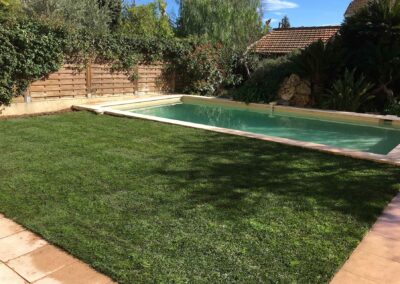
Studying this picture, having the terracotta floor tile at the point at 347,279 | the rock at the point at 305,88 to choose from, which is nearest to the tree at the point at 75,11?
the rock at the point at 305,88

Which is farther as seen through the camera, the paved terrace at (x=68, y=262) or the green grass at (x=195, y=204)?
the green grass at (x=195, y=204)

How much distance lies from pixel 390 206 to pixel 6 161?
542 centimetres

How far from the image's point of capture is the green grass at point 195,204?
2924 mm

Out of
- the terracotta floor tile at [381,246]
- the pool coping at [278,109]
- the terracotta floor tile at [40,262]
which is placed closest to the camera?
the terracotta floor tile at [40,262]

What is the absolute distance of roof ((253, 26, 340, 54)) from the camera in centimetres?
1770

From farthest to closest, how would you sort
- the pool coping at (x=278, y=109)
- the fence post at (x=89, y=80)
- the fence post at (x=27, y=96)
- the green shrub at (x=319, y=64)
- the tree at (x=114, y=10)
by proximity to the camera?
the tree at (x=114, y=10) → the green shrub at (x=319, y=64) → the fence post at (x=89, y=80) → the fence post at (x=27, y=96) → the pool coping at (x=278, y=109)

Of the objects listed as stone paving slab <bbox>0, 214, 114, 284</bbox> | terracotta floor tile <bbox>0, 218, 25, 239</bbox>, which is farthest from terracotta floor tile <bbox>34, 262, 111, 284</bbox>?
terracotta floor tile <bbox>0, 218, 25, 239</bbox>

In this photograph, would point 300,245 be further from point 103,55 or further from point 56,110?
point 103,55

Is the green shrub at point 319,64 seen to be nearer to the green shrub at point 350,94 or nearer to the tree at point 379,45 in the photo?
the tree at point 379,45

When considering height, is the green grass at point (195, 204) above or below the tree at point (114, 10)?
below

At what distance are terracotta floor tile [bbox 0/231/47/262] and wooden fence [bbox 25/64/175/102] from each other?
8.25m

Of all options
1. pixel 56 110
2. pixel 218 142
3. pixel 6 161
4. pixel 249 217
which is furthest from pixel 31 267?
pixel 56 110

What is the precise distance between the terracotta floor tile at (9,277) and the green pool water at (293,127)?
7.32 m

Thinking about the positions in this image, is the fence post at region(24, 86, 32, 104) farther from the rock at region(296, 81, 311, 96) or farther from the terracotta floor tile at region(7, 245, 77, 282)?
the rock at region(296, 81, 311, 96)
